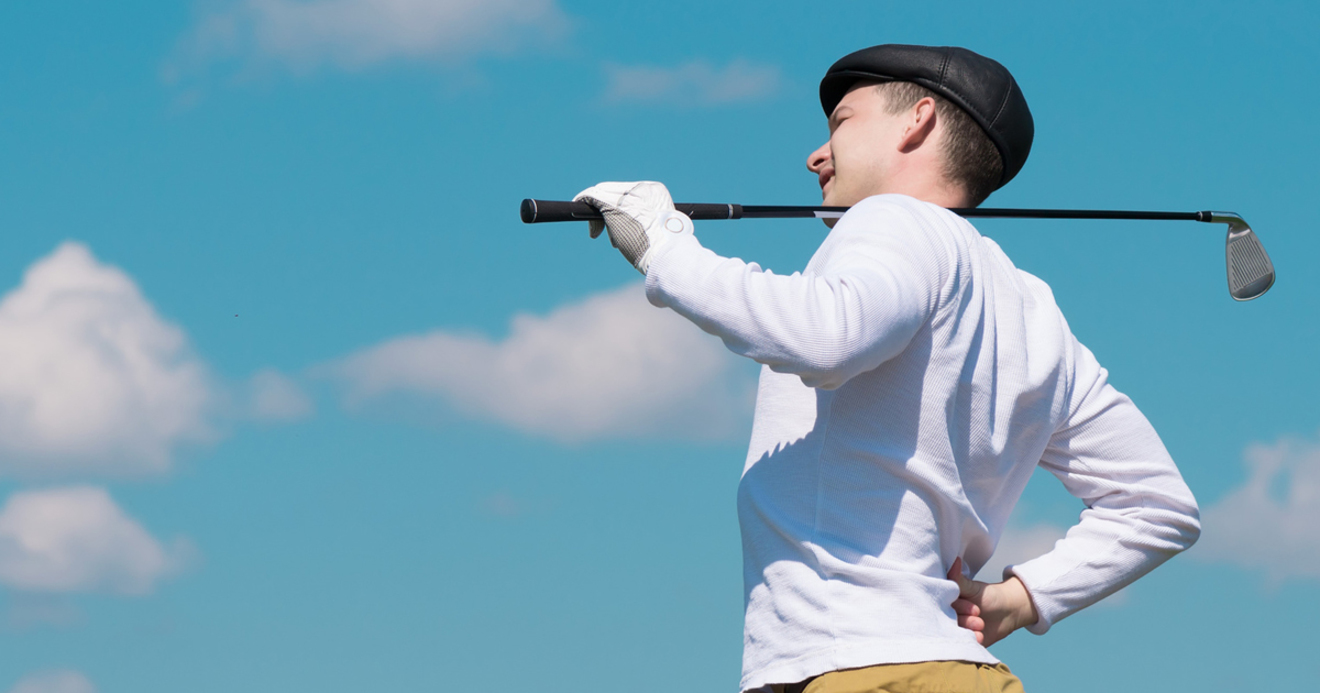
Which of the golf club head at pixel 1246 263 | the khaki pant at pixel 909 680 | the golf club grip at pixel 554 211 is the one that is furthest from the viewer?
the golf club head at pixel 1246 263

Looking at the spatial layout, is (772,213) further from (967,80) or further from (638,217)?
(638,217)

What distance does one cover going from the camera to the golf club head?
4906 millimetres

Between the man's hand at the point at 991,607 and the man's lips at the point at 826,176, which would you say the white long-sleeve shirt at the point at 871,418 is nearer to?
the man's hand at the point at 991,607

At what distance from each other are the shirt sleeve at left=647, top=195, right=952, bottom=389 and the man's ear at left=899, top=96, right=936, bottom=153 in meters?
0.57

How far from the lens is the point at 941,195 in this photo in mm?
3027

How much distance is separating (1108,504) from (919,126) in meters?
1.01

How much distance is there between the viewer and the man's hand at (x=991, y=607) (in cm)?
279

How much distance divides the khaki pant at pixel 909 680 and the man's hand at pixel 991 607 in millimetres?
269

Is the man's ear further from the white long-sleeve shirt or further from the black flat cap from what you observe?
the white long-sleeve shirt

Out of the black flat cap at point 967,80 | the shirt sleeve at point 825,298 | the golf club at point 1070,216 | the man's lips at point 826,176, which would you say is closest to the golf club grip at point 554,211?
the golf club at point 1070,216

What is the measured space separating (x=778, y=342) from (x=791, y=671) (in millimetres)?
635

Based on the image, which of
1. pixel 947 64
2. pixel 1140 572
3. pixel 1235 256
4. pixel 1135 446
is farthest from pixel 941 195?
pixel 1235 256

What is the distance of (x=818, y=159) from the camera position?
10.7 feet

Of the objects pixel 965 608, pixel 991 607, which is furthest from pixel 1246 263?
pixel 965 608
